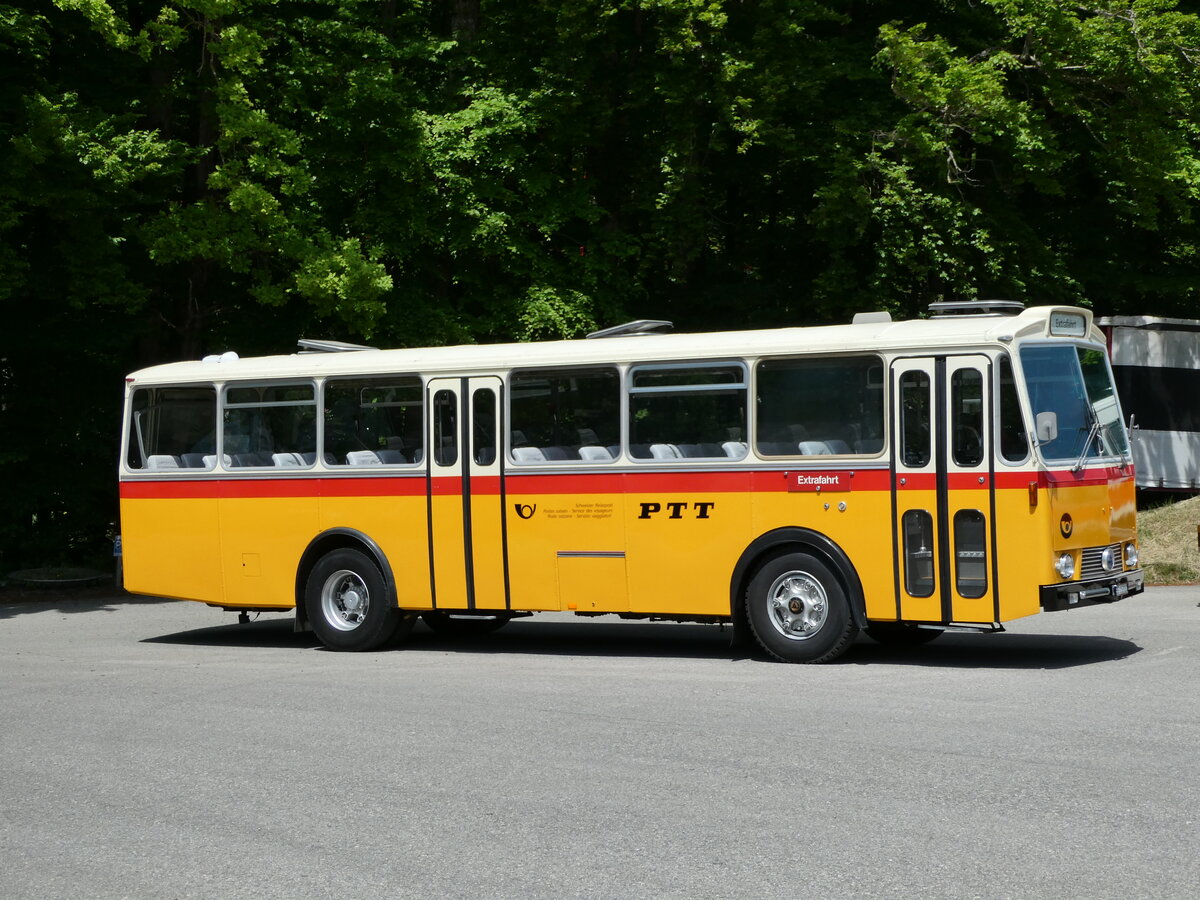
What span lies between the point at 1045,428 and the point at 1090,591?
1289 millimetres

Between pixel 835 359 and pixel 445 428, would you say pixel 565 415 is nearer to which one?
pixel 445 428

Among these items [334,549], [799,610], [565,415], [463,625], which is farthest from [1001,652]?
[334,549]

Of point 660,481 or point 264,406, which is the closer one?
point 660,481

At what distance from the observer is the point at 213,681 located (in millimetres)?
12773

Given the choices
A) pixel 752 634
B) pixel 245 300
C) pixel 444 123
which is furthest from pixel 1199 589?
pixel 245 300

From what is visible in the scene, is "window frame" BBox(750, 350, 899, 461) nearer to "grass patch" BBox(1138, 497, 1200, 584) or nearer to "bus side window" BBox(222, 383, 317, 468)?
"bus side window" BBox(222, 383, 317, 468)

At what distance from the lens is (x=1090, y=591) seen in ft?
39.3

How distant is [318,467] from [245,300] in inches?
478

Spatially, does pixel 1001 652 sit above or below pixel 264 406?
below

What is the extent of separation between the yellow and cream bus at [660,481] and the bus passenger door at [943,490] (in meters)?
0.02

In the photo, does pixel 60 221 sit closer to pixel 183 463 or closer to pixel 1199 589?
pixel 183 463

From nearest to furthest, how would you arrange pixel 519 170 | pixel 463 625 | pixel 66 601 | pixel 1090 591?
pixel 1090 591
pixel 463 625
pixel 66 601
pixel 519 170

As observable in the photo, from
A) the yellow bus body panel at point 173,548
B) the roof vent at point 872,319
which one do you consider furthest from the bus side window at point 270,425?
the roof vent at point 872,319

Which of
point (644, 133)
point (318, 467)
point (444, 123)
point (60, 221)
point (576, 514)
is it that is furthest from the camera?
point (644, 133)
